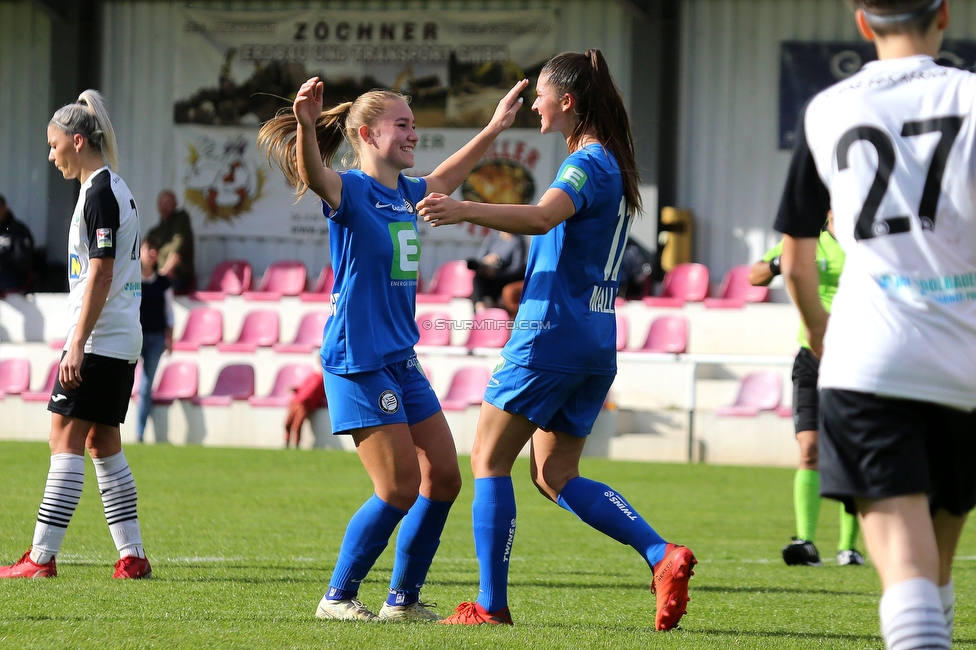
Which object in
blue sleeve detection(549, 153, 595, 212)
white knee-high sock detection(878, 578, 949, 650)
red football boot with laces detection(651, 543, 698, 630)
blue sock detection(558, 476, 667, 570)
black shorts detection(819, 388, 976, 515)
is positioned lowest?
A: red football boot with laces detection(651, 543, 698, 630)

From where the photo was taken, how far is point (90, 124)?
5.08 m

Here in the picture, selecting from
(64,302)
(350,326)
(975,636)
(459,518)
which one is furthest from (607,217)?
(64,302)

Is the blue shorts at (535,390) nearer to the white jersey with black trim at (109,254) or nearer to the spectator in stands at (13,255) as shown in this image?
the white jersey with black trim at (109,254)

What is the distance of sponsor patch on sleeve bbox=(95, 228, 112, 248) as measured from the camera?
492 cm

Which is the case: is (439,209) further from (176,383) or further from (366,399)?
(176,383)

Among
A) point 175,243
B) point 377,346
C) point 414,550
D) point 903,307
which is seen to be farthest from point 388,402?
point 175,243

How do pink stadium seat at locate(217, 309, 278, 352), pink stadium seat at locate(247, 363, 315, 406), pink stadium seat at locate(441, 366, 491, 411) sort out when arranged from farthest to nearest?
pink stadium seat at locate(217, 309, 278, 352) < pink stadium seat at locate(247, 363, 315, 406) < pink stadium seat at locate(441, 366, 491, 411)

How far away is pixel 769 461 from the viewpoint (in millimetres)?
12594

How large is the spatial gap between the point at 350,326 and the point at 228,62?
1464cm

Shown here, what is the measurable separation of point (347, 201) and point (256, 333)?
11.6m

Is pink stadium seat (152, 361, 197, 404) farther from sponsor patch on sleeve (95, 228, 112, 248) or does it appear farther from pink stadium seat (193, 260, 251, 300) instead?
sponsor patch on sleeve (95, 228, 112, 248)

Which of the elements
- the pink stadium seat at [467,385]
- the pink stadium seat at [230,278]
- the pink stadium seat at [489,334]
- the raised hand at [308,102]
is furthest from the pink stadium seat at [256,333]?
the raised hand at [308,102]

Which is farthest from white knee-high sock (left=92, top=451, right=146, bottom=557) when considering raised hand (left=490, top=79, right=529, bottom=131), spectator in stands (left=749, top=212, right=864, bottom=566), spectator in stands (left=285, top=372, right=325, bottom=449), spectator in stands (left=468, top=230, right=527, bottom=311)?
spectator in stands (left=468, top=230, right=527, bottom=311)

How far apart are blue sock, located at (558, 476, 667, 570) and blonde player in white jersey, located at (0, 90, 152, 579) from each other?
200 cm
